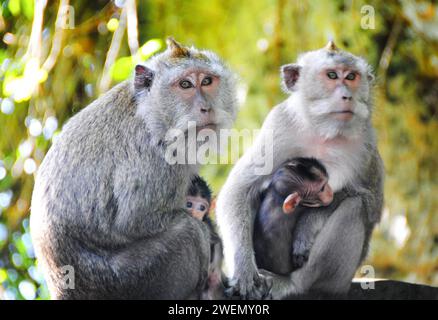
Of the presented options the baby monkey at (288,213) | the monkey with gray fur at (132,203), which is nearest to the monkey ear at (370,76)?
the baby monkey at (288,213)

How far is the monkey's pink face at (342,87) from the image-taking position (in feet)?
16.6

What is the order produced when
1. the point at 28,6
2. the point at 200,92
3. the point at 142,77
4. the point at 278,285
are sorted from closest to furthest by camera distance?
the point at 200,92 → the point at 142,77 → the point at 278,285 → the point at 28,6

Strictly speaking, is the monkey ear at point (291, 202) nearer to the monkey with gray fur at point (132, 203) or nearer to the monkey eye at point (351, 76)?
the monkey with gray fur at point (132, 203)

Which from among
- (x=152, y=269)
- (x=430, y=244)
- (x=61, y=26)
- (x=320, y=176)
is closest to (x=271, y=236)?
(x=320, y=176)

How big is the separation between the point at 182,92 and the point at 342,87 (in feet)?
3.93

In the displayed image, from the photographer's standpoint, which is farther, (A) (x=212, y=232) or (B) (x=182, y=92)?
(A) (x=212, y=232)

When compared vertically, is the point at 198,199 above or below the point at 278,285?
above

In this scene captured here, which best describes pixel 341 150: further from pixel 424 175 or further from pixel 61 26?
pixel 424 175

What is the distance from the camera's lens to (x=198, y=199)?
5.21 meters

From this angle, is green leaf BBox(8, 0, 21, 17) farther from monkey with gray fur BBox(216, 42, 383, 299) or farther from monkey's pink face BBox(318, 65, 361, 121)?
monkey's pink face BBox(318, 65, 361, 121)

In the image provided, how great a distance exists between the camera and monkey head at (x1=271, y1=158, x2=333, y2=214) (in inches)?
200

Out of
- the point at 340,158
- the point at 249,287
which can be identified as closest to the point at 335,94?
the point at 340,158

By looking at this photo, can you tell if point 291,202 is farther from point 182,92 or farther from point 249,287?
point 182,92

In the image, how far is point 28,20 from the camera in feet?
22.9
